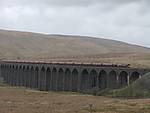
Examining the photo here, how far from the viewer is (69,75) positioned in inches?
3905

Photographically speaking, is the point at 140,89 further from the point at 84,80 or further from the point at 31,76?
the point at 31,76

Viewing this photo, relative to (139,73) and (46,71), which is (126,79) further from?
(46,71)

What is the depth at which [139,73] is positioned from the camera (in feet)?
249

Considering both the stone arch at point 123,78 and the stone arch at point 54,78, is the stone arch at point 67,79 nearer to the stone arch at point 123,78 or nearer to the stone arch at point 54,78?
the stone arch at point 54,78

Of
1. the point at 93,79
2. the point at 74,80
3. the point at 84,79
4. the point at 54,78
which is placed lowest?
the point at 54,78

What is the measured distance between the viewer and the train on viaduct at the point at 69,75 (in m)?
80.9

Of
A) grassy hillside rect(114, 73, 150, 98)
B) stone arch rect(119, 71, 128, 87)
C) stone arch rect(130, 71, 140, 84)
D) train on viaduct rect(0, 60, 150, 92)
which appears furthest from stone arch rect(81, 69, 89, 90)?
grassy hillside rect(114, 73, 150, 98)

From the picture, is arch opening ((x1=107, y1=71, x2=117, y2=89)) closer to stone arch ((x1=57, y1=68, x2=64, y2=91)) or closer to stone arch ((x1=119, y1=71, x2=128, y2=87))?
stone arch ((x1=119, y1=71, x2=128, y2=87))

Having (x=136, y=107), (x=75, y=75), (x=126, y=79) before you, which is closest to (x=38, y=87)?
(x=75, y=75)

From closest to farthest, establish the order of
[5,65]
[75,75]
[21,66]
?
[75,75] → [21,66] → [5,65]

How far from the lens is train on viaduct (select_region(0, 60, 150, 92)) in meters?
80.9

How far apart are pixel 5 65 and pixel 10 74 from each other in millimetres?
8787

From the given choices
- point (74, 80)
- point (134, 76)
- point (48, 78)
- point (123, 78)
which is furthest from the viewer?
point (48, 78)

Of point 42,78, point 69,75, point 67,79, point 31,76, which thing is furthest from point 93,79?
point 31,76
